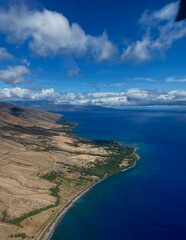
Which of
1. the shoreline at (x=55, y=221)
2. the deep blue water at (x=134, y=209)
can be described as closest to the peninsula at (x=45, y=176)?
the shoreline at (x=55, y=221)

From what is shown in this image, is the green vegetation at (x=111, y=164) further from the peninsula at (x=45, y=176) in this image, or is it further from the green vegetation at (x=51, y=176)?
the green vegetation at (x=51, y=176)

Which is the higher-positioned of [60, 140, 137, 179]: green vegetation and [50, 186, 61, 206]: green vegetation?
[50, 186, 61, 206]: green vegetation

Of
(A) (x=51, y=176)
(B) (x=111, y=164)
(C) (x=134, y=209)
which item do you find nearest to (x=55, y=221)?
(C) (x=134, y=209)

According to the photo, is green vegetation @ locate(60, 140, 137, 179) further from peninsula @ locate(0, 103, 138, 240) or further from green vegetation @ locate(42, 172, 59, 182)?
green vegetation @ locate(42, 172, 59, 182)

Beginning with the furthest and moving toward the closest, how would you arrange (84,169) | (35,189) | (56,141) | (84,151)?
(56,141) → (84,151) → (84,169) → (35,189)

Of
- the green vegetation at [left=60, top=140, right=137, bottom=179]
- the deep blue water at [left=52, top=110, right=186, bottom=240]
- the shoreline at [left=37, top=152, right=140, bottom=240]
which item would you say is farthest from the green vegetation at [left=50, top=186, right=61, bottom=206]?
the green vegetation at [left=60, top=140, right=137, bottom=179]

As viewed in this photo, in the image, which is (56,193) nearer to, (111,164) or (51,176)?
(51,176)

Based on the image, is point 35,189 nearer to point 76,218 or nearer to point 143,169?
point 76,218

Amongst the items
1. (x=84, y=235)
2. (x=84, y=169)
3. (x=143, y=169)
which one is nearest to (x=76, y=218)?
(x=84, y=235)
